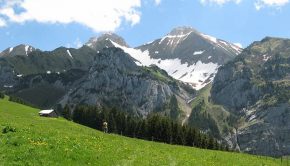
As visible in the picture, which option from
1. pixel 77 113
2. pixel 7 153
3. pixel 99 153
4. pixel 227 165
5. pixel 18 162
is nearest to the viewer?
Result: pixel 18 162

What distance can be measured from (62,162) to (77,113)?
507 feet

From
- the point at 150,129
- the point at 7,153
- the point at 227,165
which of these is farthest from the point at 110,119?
the point at 7,153

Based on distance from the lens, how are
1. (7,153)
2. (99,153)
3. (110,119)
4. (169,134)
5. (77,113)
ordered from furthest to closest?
(77,113) → (110,119) → (169,134) → (99,153) → (7,153)

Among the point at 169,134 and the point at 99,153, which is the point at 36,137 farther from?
the point at 169,134

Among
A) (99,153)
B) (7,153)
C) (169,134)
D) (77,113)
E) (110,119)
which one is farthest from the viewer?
(77,113)

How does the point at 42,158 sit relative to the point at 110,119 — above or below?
below

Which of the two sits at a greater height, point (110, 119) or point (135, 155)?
point (110, 119)

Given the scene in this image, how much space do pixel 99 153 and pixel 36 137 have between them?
6099 mm

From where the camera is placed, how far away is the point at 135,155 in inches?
1529

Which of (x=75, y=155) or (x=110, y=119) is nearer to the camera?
(x=75, y=155)

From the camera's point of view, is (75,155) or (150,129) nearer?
(75,155)

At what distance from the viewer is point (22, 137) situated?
36000 millimetres

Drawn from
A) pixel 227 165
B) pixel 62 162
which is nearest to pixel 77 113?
pixel 227 165

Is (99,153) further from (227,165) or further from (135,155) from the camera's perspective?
(227,165)
